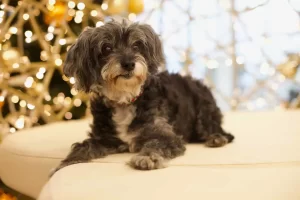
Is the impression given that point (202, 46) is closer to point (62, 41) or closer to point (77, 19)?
point (77, 19)

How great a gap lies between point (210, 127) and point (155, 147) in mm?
555

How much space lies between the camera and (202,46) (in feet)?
14.9

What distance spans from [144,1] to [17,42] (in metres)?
1.41

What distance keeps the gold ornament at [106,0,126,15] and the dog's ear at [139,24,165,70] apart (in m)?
1.70

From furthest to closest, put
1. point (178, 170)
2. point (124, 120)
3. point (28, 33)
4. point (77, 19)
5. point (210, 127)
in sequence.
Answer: point (77, 19) < point (28, 33) < point (210, 127) < point (124, 120) < point (178, 170)

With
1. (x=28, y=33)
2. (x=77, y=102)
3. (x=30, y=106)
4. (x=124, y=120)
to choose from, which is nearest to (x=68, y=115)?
(x=77, y=102)

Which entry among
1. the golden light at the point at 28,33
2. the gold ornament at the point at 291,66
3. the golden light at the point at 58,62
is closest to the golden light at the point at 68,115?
the golden light at the point at 58,62

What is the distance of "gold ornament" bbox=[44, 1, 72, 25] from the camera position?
3.49 meters

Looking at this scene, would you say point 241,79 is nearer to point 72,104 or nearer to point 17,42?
point 72,104

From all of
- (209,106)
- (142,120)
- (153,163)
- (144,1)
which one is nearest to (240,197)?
(153,163)

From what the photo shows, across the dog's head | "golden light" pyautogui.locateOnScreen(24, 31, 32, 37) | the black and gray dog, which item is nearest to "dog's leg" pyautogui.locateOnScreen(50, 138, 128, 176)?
the black and gray dog

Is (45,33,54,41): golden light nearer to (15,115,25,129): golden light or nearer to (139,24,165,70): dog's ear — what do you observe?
(15,115,25,129): golden light

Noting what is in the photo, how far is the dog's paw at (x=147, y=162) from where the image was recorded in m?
1.82

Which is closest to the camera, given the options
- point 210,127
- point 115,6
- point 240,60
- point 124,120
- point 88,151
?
point 88,151
